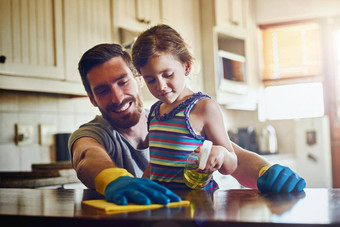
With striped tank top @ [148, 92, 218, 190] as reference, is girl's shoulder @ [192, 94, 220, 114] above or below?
above

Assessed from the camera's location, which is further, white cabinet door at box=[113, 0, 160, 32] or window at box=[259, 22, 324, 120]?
window at box=[259, 22, 324, 120]

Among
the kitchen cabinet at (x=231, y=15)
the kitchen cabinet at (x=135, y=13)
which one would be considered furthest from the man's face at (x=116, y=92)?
the kitchen cabinet at (x=231, y=15)

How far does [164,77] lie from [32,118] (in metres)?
1.39

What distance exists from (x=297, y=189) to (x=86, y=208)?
421mm

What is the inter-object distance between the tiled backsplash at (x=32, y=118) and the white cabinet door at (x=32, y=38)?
269 millimetres

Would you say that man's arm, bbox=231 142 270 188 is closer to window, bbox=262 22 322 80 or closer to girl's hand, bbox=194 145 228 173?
girl's hand, bbox=194 145 228 173

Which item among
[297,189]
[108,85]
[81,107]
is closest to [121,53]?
[108,85]

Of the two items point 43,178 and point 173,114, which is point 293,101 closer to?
point 43,178

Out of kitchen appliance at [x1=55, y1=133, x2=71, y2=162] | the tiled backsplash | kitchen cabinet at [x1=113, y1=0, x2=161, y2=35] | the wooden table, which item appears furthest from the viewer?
kitchen cabinet at [x1=113, y1=0, x2=161, y2=35]

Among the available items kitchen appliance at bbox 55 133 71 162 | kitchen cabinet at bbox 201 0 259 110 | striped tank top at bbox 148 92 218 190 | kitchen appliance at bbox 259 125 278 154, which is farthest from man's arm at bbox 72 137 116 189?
kitchen appliance at bbox 259 125 278 154

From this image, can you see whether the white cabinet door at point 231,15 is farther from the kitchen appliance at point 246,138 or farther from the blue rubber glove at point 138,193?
the blue rubber glove at point 138,193

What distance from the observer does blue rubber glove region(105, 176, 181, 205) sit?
70 centimetres

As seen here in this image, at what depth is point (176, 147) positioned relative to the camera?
3.54 ft

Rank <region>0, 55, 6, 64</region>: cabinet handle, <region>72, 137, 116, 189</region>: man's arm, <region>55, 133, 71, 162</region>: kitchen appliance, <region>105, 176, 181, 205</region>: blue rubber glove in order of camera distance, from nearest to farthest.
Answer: <region>105, 176, 181, 205</region>: blue rubber glove → <region>72, 137, 116, 189</region>: man's arm → <region>0, 55, 6, 64</region>: cabinet handle → <region>55, 133, 71, 162</region>: kitchen appliance
